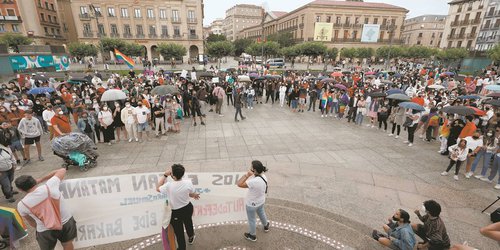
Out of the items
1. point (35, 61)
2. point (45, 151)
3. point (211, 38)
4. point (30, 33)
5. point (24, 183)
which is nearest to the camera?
point (24, 183)

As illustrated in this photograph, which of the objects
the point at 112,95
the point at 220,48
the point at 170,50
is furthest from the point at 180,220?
the point at 220,48

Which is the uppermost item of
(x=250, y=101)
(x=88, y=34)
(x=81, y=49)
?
(x=88, y=34)

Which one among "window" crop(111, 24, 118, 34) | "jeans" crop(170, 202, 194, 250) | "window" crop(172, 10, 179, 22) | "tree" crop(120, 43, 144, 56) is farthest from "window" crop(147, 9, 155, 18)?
"jeans" crop(170, 202, 194, 250)

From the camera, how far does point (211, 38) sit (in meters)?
78.2

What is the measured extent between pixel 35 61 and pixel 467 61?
5601cm

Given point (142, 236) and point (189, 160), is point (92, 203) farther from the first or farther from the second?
point (189, 160)

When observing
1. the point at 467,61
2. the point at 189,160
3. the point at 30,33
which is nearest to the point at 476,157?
the point at 189,160

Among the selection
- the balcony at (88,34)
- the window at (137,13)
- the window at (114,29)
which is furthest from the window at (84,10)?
the window at (137,13)

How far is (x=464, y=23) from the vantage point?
5075cm

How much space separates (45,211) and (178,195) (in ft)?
5.95

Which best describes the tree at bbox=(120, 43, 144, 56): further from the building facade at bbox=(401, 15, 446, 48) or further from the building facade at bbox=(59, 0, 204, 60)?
the building facade at bbox=(401, 15, 446, 48)

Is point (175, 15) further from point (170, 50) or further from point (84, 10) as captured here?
point (84, 10)

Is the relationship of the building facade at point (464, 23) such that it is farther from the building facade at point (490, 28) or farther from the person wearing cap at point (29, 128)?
the person wearing cap at point (29, 128)

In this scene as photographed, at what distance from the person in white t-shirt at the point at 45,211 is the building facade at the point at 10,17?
6285cm
